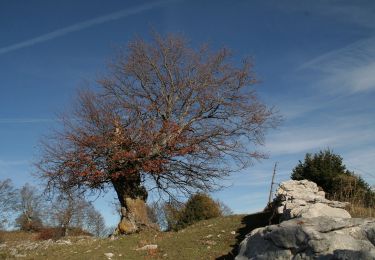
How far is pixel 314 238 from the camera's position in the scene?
8727mm

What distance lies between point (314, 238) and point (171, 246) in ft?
17.6

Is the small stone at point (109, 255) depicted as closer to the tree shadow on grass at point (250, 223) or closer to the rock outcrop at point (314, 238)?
the tree shadow on grass at point (250, 223)

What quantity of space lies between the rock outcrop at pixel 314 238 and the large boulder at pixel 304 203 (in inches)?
1.0

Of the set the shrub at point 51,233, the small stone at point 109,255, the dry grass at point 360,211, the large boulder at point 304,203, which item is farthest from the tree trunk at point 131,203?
the shrub at point 51,233

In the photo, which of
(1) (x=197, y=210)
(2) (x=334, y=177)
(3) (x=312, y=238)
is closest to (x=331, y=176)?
(2) (x=334, y=177)

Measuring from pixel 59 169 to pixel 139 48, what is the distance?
6.58 metres

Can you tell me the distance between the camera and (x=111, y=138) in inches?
720

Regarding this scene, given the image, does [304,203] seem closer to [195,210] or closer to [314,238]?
[314,238]

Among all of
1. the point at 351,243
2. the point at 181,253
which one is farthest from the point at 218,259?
the point at 351,243

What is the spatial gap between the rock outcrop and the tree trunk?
8262 mm

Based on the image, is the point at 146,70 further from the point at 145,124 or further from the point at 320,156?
the point at 320,156

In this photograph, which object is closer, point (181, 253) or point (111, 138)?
point (181, 253)

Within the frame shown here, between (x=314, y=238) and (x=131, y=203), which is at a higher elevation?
(x=131, y=203)

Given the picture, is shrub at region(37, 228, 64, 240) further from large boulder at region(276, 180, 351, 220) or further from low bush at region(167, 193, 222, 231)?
large boulder at region(276, 180, 351, 220)
